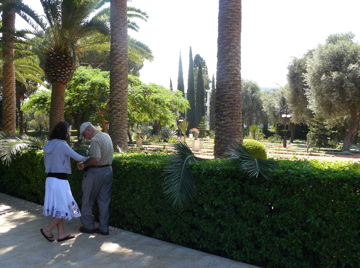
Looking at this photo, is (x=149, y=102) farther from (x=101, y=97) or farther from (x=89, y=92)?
(x=89, y=92)

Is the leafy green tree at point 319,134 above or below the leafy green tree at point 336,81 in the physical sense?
below

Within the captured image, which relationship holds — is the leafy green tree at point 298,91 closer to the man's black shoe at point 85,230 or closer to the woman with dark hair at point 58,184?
the man's black shoe at point 85,230

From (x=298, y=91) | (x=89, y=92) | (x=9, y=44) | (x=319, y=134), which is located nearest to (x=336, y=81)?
(x=319, y=134)

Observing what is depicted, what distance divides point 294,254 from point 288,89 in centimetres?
3110

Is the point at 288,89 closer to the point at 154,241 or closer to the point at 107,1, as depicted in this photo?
the point at 107,1

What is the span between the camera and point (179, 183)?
170 inches

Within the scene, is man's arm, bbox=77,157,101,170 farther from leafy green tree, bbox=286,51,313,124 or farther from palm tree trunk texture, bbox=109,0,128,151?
leafy green tree, bbox=286,51,313,124

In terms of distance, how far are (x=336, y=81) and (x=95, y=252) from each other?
23.7 m

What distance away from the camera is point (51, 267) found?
3791 mm

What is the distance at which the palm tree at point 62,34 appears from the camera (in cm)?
1159

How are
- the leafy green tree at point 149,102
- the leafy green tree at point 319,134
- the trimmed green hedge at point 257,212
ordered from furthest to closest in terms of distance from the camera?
the leafy green tree at point 319,134 → the leafy green tree at point 149,102 → the trimmed green hedge at point 257,212

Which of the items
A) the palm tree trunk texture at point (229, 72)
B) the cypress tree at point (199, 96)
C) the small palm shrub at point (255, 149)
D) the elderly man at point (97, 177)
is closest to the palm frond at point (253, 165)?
the elderly man at point (97, 177)

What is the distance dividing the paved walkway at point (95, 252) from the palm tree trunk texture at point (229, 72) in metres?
3.19

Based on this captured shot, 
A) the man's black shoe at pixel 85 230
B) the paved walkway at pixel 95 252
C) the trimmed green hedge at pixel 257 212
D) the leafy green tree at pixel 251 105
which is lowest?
the paved walkway at pixel 95 252
